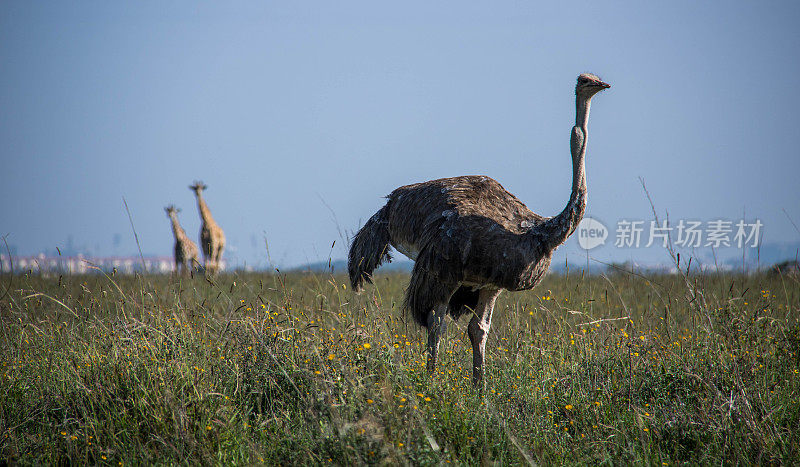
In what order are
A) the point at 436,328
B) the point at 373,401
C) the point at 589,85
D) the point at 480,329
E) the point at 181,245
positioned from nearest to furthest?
1. the point at 373,401
2. the point at 589,85
3. the point at 436,328
4. the point at 480,329
5. the point at 181,245

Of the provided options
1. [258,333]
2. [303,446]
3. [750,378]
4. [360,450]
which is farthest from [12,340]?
[750,378]

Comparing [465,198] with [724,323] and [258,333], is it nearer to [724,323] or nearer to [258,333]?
[258,333]

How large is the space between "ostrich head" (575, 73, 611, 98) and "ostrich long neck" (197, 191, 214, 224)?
1300cm

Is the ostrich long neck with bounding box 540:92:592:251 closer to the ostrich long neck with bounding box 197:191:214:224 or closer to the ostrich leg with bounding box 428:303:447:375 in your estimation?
the ostrich leg with bounding box 428:303:447:375

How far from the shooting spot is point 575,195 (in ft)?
15.7

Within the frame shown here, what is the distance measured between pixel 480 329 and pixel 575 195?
1.29 metres

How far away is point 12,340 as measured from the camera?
5.64m

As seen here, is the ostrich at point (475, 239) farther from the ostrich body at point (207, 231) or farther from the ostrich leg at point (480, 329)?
the ostrich body at point (207, 231)

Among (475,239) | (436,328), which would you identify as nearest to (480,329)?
(436,328)

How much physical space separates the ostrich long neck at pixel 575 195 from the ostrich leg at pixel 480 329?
801 millimetres

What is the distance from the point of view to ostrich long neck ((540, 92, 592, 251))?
4746mm

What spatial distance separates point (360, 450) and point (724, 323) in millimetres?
3685

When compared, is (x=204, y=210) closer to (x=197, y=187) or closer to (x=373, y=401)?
(x=197, y=187)

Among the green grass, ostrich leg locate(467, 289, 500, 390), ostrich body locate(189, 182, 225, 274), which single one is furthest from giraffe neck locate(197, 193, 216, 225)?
ostrich leg locate(467, 289, 500, 390)
